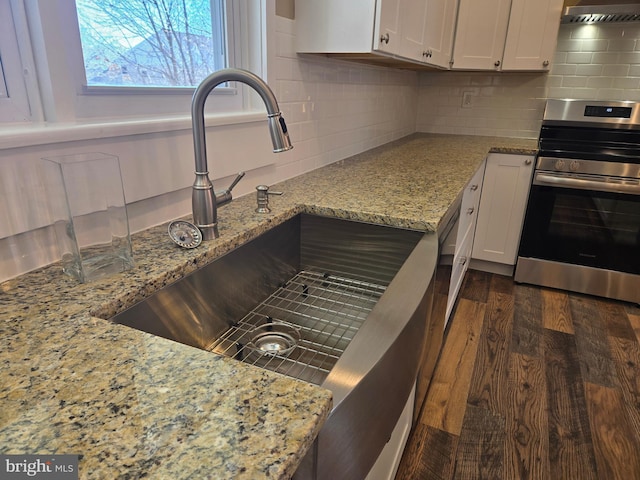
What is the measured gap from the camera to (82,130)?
879 mm

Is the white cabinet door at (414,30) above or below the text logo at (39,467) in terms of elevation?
above

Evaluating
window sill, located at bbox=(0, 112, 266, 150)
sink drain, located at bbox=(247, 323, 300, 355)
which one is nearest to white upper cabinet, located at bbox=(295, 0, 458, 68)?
window sill, located at bbox=(0, 112, 266, 150)

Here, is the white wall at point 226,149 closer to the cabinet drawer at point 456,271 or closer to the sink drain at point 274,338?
the sink drain at point 274,338

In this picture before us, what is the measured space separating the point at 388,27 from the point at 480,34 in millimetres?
1526

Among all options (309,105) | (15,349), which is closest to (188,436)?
(15,349)

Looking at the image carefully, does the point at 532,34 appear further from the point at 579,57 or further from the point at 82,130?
the point at 82,130

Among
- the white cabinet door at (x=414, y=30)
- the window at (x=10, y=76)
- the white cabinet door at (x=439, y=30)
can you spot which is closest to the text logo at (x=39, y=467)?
the window at (x=10, y=76)

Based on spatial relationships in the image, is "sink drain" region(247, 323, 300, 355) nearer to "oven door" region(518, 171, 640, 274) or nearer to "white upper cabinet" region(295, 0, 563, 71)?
"white upper cabinet" region(295, 0, 563, 71)

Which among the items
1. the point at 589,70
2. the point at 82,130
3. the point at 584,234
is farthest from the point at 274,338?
the point at 589,70

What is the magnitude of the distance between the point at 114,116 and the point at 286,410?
0.88m

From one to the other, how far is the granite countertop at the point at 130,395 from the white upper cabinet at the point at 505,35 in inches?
103

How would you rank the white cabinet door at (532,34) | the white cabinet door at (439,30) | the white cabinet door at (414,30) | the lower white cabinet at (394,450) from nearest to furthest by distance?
the lower white cabinet at (394,450)
the white cabinet door at (414,30)
the white cabinet door at (439,30)
the white cabinet door at (532,34)

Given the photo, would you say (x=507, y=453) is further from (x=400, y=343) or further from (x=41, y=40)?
(x=41, y=40)

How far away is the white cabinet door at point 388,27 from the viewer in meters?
1.51
